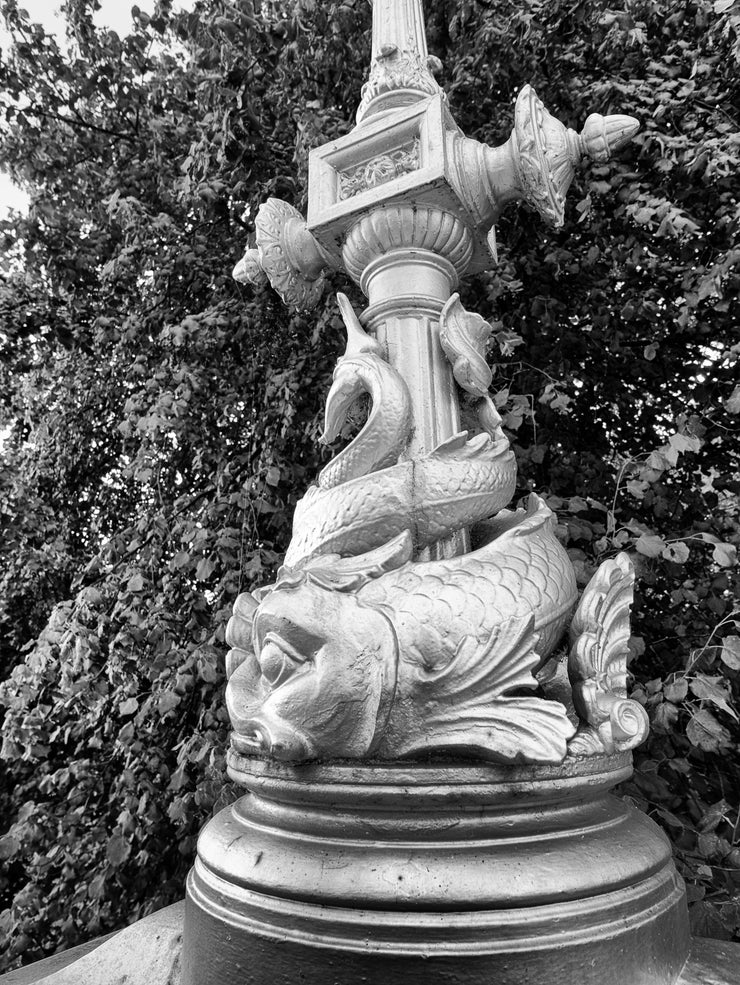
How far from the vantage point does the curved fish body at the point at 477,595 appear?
3.35 ft

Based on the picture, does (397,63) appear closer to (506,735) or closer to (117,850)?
(506,735)

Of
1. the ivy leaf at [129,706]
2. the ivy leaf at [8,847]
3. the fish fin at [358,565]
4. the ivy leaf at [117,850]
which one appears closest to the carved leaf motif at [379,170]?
the fish fin at [358,565]

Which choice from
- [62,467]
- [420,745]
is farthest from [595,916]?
[62,467]

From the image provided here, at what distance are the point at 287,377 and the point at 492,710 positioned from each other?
67.6 inches

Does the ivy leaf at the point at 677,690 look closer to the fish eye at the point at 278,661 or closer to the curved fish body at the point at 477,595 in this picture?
the curved fish body at the point at 477,595

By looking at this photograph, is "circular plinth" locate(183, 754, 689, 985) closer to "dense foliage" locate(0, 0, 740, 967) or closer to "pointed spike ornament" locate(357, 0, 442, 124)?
"dense foliage" locate(0, 0, 740, 967)

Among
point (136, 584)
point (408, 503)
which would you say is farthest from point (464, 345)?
point (136, 584)

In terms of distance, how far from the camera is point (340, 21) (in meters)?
2.50

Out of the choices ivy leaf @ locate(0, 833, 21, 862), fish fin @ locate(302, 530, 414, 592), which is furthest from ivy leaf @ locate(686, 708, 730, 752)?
ivy leaf @ locate(0, 833, 21, 862)

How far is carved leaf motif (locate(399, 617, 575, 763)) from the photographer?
957mm

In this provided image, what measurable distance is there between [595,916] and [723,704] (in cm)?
69

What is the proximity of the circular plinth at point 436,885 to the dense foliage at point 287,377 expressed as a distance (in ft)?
2.32

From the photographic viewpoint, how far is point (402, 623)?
1.03m

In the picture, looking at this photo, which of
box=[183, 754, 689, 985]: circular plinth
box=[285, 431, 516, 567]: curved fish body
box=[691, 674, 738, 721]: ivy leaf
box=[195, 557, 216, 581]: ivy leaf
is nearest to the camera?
box=[183, 754, 689, 985]: circular plinth
